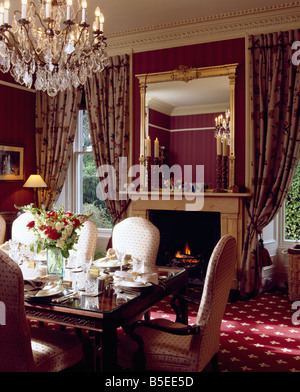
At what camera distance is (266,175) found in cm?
429

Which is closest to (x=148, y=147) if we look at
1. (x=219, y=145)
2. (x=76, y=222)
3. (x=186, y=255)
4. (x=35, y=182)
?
(x=219, y=145)

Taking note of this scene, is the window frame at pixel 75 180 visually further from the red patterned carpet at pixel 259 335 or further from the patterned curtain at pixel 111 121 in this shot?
the red patterned carpet at pixel 259 335

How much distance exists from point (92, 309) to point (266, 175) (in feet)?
9.65

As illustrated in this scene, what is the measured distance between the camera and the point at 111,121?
16.9 ft

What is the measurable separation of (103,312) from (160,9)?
138 inches

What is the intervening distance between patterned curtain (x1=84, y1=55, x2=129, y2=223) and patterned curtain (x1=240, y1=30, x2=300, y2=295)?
1656mm

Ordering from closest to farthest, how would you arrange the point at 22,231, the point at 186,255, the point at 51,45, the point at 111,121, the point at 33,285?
the point at 33,285 < the point at 51,45 < the point at 22,231 < the point at 186,255 < the point at 111,121

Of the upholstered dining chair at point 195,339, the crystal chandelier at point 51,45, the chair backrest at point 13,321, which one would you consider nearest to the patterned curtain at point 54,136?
the crystal chandelier at point 51,45

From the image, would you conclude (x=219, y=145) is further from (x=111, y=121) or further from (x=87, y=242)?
(x=87, y=242)

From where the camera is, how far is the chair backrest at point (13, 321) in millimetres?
1720

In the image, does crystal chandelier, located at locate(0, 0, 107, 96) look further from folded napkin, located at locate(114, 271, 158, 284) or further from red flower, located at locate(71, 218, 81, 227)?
folded napkin, located at locate(114, 271, 158, 284)

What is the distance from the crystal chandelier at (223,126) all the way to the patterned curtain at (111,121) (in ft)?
3.99

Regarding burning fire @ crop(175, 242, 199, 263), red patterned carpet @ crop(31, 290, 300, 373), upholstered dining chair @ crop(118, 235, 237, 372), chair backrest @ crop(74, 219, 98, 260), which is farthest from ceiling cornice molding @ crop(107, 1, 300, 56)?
upholstered dining chair @ crop(118, 235, 237, 372)
